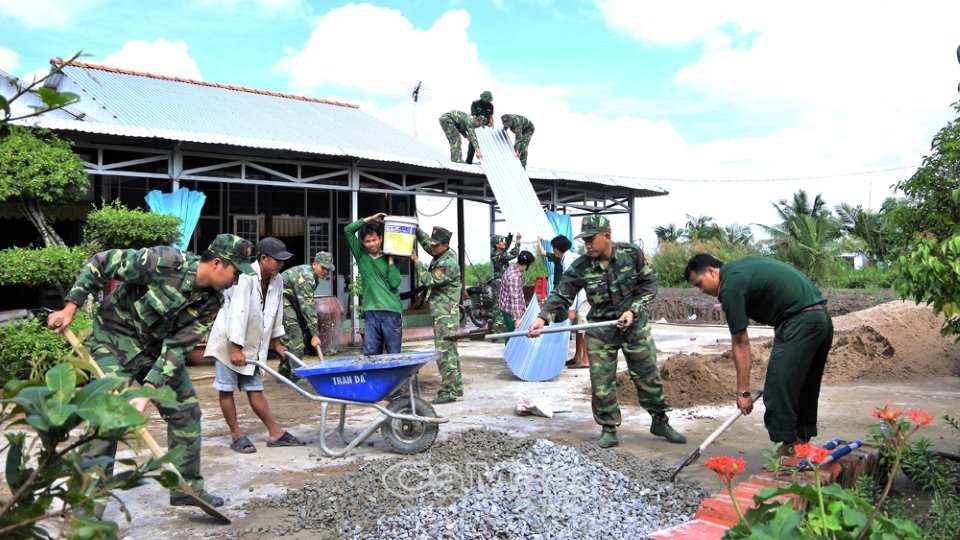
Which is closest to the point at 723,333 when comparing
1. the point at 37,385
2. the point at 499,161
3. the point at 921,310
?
the point at 921,310

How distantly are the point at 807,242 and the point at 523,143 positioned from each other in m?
14.5

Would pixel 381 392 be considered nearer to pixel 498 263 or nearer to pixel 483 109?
pixel 498 263

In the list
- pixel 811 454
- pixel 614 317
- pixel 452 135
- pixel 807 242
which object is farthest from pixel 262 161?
pixel 807 242

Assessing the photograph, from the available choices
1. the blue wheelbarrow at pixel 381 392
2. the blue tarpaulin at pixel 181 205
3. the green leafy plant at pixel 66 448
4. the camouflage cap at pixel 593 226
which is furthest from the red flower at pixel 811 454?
the blue tarpaulin at pixel 181 205

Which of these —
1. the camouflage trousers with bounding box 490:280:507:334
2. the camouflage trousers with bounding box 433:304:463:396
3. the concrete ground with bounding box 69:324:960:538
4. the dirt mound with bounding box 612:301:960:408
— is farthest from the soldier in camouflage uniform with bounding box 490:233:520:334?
the camouflage trousers with bounding box 433:304:463:396

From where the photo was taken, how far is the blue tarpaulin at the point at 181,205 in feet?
31.6

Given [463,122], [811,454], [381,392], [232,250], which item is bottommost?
[381,392]

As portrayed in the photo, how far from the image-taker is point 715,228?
34.7 metres

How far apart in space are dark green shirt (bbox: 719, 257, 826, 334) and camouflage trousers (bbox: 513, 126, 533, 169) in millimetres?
10490

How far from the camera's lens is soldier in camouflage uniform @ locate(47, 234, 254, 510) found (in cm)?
368

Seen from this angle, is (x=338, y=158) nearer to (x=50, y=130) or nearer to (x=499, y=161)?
(x=499, y=161)

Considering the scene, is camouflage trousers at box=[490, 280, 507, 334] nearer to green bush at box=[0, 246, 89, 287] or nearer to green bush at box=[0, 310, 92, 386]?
green bush at box=[0, 246, 89, 287]

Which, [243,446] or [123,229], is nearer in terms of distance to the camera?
[243,446]

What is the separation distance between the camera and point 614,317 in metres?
5.48
